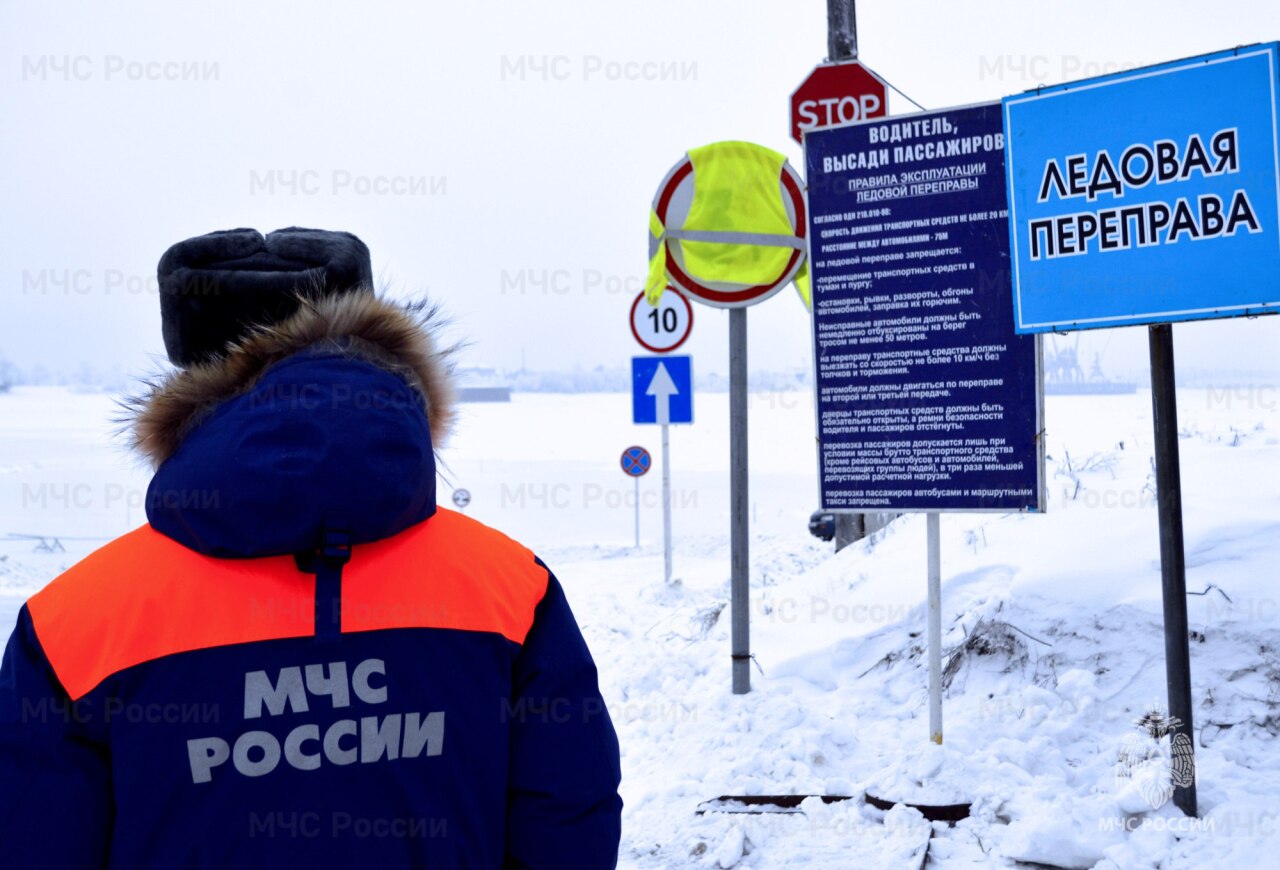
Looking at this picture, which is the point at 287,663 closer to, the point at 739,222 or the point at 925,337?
the point at 925,337

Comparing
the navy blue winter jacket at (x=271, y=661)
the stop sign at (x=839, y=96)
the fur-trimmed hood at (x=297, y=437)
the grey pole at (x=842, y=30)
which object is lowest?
the navy blue winter jacket at (x=271, y=661)

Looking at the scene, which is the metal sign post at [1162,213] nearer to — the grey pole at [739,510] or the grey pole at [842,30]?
the grey pole at [739,510]

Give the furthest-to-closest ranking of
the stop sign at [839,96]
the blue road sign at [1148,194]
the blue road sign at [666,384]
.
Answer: the blue road sign at [666,384] < the stop sign at [839,96] < the blue road sign at [1148,194]

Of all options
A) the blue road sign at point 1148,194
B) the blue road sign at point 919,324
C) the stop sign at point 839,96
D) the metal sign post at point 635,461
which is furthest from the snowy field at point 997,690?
the metal sign post at point 635,461

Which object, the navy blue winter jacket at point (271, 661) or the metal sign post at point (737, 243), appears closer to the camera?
the navy blue winter jacket at point (271, 661)

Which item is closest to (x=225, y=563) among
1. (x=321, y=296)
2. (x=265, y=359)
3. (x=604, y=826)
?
(x=265, y=359)

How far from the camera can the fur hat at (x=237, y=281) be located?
1.81m

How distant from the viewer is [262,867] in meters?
1.49

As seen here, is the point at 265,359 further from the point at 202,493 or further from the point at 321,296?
the point at 202,493

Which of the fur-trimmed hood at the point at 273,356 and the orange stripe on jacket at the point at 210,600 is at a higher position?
the fur-trimmed hood at the point at 273,356

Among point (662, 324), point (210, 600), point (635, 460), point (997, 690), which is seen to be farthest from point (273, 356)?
A: point (635, 460)

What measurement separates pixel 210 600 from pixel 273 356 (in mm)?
410

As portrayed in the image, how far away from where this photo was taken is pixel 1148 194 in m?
3.97

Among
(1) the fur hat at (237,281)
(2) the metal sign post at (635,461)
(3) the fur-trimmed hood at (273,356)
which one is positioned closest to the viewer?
(3) the fur-trimmed hood at (273,356)
